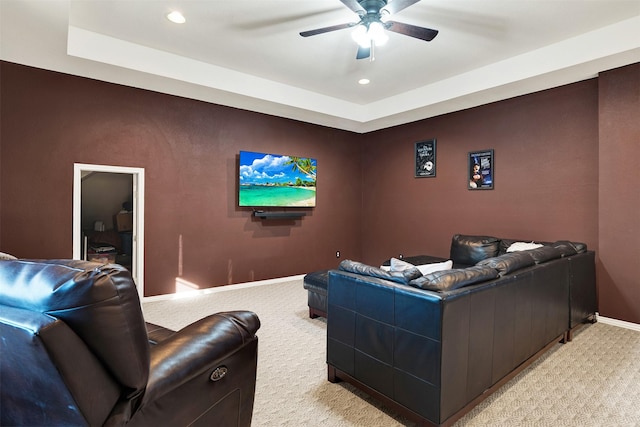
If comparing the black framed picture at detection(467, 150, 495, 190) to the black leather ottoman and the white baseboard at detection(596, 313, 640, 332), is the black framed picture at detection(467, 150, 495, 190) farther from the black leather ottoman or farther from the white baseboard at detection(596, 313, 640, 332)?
the black leather ottoman

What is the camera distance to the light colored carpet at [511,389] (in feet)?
6.95

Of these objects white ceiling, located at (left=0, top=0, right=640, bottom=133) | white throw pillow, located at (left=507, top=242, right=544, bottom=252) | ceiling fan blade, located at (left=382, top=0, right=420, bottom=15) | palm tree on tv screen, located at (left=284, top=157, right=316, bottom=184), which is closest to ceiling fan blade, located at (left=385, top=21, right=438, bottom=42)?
ceiling fan blade, located at (left=382, top=0, right=420, bottom=15)

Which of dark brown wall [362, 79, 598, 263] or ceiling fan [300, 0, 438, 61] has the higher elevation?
ceiling fan [300, 0, 438, 61]

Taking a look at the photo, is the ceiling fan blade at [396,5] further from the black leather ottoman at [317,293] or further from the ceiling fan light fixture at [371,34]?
the black leather ottoman at [317,293]

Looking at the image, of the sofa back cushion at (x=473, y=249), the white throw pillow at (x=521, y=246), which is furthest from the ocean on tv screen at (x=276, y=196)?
the white throw pillow at (x=521, y=246)

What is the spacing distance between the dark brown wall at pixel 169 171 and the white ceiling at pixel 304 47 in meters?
0.30

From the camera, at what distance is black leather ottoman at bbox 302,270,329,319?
11.9ft

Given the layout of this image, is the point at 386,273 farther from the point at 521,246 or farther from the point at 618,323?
the point at 618,323

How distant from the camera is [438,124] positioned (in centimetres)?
567

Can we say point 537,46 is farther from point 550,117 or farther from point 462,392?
point 462,392

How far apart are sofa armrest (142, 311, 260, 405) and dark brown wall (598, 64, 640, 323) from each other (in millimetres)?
4158

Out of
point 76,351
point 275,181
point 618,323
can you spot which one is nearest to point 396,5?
point 76,351

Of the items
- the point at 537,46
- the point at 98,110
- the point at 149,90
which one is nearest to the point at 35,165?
the point at 98,110

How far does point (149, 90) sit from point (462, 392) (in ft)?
15.8
